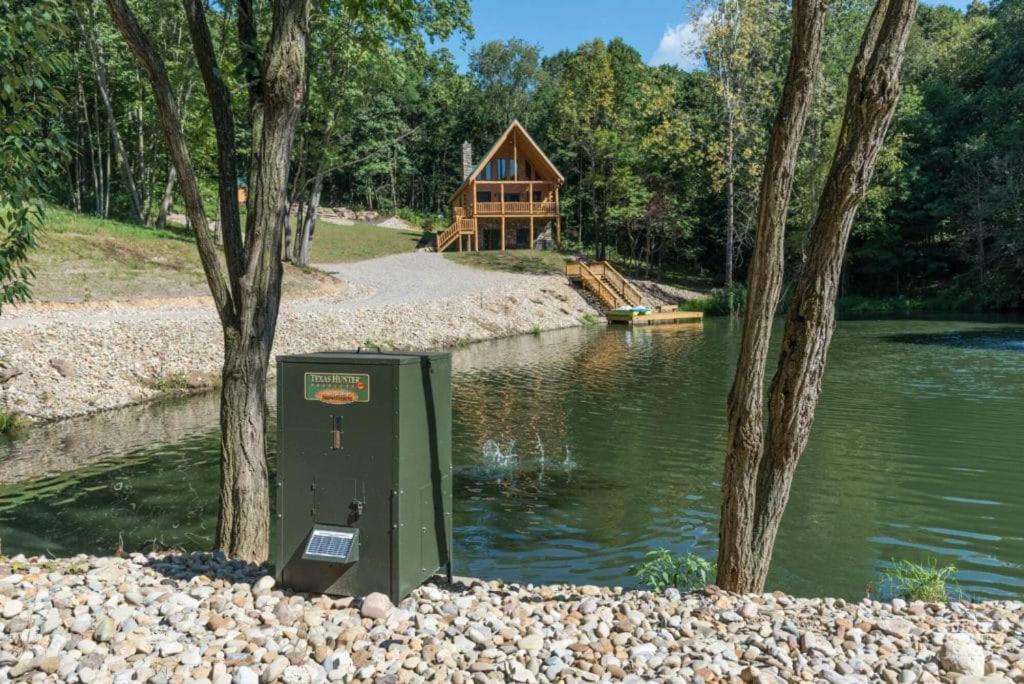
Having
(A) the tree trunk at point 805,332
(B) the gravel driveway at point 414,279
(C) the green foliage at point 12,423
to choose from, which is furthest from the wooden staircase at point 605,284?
(A) the tree trunk at point 805,332

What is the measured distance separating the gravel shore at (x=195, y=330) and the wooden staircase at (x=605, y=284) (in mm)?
1229

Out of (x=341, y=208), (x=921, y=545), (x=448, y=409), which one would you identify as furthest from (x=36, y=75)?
(x=341, y=208)

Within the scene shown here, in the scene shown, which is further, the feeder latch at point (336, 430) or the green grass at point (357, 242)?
the green grass at point (357, 242)

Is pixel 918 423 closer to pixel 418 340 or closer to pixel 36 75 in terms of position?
pixel 36 75

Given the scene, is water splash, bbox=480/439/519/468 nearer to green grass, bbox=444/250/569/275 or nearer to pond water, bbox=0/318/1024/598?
pond water, bbox=0/318/1024/598

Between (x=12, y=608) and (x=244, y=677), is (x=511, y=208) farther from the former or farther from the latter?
(x=244, y=677)

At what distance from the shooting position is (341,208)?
65312 millimetres

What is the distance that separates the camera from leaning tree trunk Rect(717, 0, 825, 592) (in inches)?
175

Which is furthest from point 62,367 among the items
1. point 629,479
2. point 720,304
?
point 720,304

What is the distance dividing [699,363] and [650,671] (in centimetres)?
1769

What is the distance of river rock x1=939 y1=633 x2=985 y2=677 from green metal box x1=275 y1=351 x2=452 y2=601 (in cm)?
270

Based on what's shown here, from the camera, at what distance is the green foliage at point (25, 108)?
583 cm

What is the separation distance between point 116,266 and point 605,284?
72.5ft

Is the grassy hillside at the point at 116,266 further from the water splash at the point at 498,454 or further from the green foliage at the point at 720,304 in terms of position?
the green foliage at the point at 720,304
